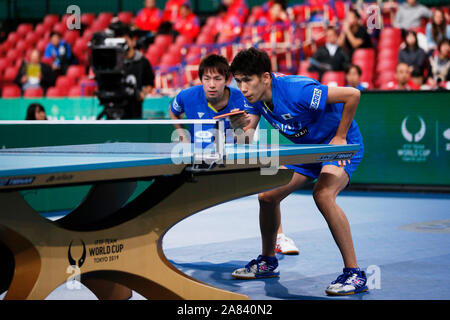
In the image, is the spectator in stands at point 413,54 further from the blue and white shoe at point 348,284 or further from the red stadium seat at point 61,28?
the red stadium seat at point 61,28

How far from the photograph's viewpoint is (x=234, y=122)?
5.64 meters

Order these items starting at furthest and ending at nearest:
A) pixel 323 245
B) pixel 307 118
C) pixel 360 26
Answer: pixel 360 26 → pixel 323 245 → pixel 307 118

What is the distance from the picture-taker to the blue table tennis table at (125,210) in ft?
12.7

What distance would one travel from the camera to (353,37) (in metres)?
13.7

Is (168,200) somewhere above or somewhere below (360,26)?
below

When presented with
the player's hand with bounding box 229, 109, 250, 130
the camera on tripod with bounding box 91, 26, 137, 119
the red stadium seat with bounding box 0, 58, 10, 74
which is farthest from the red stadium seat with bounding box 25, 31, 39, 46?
the player's hand with bounding box 229, 109, 250, 130

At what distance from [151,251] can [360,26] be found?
1013cm

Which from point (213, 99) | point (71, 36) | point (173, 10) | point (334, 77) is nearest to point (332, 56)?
point (334, 77)

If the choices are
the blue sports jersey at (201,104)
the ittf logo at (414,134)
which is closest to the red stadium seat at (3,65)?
the ittf logo at (414,134)

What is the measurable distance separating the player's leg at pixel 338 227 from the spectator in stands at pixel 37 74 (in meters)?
12.0

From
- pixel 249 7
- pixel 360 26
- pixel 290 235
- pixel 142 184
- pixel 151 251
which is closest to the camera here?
pixel 151 251
